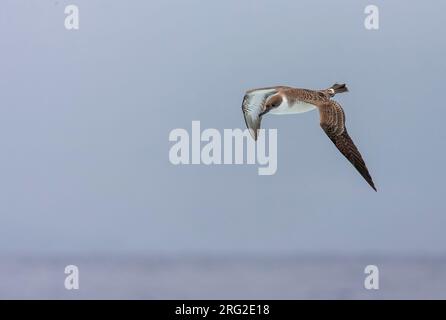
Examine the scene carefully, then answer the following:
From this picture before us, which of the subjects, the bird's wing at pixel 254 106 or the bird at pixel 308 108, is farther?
the bird's wing at pixel 254 106

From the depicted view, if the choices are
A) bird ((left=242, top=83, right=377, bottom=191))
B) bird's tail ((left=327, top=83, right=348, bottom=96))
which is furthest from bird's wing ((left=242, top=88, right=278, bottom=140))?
bird's tail ((left=327, top=83, right=348, bottom=96))

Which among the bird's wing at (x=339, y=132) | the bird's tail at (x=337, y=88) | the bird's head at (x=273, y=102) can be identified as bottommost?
the bird's wing at (x=339, y=132)

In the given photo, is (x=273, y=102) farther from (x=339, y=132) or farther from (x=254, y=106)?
(x=339, y=132)

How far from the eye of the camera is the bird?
5.27 m

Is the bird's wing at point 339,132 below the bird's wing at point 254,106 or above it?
below

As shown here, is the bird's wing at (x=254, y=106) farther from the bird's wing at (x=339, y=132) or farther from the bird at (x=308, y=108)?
the bird's wing at (x=339, y=132)

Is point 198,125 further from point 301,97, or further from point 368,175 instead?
point 368,175

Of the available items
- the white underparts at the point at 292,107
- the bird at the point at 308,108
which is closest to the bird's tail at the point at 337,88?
the bird at the point at 308,108

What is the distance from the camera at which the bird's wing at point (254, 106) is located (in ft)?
17.6

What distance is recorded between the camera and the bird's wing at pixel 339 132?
17.3 ft

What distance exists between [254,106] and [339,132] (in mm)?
425

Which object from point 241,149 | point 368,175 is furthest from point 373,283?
point 241,149

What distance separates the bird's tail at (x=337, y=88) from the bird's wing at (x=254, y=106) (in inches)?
10.2
